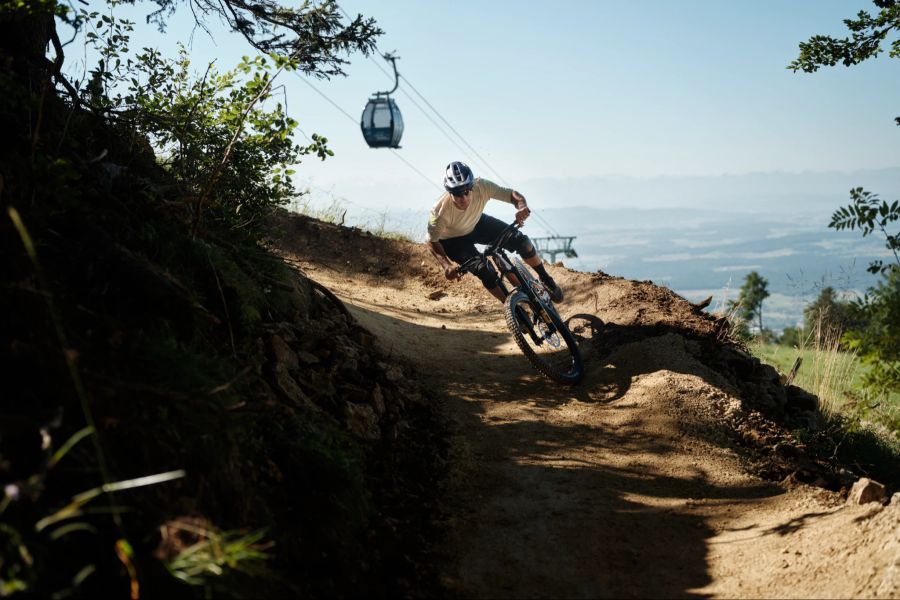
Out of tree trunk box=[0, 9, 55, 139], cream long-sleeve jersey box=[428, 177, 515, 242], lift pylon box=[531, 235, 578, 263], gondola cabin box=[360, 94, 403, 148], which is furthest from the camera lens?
lift pylon box=[531, 235, 578, 263]

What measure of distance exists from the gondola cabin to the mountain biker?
10.8 m

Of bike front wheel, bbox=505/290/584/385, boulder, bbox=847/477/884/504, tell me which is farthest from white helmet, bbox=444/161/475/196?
boulder, bbox=847/477/884/504

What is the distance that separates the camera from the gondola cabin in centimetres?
1934

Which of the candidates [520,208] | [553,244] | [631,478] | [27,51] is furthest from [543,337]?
[553,244]

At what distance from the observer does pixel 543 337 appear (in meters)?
8.86

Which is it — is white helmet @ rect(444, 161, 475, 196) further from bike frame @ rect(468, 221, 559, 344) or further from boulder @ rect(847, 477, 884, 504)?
boulder @ rect(847, 477, 884, 504)

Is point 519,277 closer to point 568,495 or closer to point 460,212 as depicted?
point 460,212

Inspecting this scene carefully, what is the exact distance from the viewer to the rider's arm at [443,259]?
334 inches

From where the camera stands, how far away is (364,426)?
6.04 meters

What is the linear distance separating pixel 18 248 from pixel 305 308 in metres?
3.85

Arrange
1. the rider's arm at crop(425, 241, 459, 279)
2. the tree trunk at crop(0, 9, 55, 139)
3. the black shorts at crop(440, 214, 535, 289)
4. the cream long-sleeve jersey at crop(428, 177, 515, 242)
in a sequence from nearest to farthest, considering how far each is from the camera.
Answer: the tree trunk at crop(0, 9, 55, 139), the rider's arm at crop(425, 241, 459, 279), the cream long-sleeve jersey at crop(428, 177, 515, 242), the black shorts at crop(440, 214, 535, 289)

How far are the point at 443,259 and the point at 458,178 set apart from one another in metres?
0.96

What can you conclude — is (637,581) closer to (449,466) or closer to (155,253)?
(449,466)

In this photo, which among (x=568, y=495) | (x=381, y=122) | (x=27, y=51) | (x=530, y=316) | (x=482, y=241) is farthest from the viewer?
(x=381, y=122)
